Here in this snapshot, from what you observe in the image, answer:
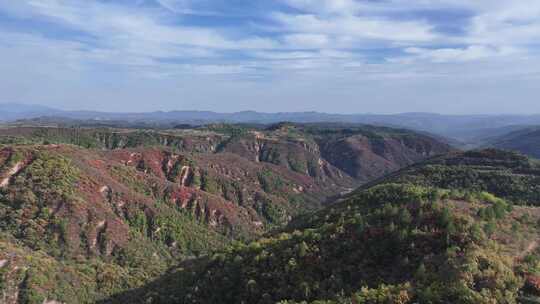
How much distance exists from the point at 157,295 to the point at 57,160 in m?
77.6

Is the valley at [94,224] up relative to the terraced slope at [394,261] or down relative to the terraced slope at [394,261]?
down

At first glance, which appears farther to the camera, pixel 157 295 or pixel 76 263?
pixel 76 263

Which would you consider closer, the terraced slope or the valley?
the terraced slope

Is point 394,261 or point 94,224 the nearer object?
point 394,261

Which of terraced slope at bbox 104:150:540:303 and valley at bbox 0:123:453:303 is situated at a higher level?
terraced slope at bbox 104:150:540:303

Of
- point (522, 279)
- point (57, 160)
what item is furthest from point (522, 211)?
point (57, 160)

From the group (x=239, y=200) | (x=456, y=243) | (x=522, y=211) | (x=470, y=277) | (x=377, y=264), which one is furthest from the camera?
(x=239, y=200)

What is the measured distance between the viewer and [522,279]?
2928cm

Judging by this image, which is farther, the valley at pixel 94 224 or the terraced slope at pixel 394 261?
the valley at pixel 94 224

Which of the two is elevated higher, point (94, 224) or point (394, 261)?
point (394, 261)

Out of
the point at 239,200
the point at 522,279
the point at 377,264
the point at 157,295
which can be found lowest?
the point at 239,200

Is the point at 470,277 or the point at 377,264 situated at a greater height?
the point at 470,277

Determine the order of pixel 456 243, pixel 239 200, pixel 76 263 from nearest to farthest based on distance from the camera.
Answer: pixel 456 243, pixel 76 263, pixel 239 200

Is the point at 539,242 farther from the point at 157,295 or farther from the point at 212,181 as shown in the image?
the point at 212,181
